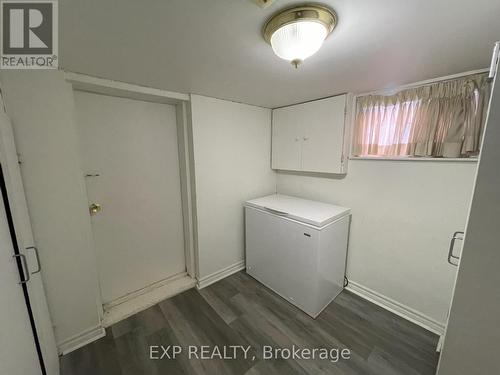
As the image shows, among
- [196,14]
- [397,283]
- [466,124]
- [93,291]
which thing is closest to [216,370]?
[93,291]

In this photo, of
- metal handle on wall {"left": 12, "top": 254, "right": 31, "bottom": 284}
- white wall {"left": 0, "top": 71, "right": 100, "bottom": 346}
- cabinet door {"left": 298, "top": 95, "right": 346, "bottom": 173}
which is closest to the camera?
metal handle on wall {"left": 12, "top": 254, "right": 31, "bottom": 284}

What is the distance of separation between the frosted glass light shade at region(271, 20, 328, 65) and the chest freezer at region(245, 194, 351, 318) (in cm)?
127

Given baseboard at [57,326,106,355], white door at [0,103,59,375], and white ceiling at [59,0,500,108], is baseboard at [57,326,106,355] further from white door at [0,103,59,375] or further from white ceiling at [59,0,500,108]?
white ceiling at [59,0,500,108]

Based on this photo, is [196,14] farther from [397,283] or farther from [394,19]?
[397,283]

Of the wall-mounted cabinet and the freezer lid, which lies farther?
the wall-mounted cabinet

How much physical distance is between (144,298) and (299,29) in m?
2.58

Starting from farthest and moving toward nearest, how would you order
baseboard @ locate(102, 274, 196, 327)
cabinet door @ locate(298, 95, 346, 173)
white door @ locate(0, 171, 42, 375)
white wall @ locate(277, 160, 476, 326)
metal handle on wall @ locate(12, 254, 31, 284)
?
1. cabinet door @ locate(298, 95, 346, 173)
2. baseboard @ locate(102, 274, 196, 327)
3. white wall @ locate(277, 160, 476, 326)
4. metal handle on wall @ locate(12, 254, 31, 284)
5. white door @ locate(0, 171, 42, 375)

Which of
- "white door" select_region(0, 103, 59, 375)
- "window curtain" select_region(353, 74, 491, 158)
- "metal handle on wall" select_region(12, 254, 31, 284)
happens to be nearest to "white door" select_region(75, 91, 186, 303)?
"white door" select_region(0, 103, 59, 375)

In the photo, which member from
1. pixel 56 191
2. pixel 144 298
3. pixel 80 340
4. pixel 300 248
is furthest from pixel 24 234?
pixel 300 248

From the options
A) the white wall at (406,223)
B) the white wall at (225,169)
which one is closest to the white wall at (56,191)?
the white wall at (225,169)

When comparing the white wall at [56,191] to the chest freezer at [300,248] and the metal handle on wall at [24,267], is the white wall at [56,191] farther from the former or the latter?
the chest freezer at [300,248]

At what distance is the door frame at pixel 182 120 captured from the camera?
1.53 metres

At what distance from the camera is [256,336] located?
1.68 meters

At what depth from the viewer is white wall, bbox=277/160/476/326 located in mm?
1585
